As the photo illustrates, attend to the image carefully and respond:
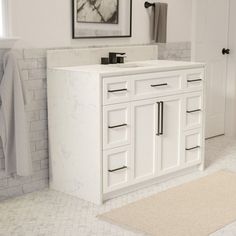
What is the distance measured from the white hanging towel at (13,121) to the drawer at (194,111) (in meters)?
1.30

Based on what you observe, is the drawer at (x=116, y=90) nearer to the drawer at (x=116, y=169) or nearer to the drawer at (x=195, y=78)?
the drawer at (x=116, y=169)

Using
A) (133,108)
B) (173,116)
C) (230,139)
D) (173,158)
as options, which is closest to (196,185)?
(173,158)

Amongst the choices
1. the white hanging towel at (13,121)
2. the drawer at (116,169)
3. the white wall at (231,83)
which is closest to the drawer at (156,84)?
the drawer at (116,169)

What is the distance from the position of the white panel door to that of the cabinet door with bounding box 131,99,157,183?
151 centimetres

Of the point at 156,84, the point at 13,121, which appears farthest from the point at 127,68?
the point at 13,121

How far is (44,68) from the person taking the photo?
3.65 meters

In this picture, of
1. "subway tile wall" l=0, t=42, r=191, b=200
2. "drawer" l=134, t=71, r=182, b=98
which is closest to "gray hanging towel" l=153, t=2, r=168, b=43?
"drawer" l=134, t=71, r=182, b=98

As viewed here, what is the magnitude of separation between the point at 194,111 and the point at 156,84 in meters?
0.54

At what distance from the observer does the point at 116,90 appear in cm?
342

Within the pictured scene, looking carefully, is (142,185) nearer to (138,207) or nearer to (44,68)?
(138,207)

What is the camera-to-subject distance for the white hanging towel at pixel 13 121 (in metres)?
3.35

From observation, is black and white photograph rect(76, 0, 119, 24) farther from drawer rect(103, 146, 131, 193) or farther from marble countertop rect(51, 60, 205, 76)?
drawer rect(103, 146, 131, 193)

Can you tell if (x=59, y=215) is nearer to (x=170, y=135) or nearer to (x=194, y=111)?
(x=170, y=135)

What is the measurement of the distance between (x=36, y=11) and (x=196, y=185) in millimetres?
1716
